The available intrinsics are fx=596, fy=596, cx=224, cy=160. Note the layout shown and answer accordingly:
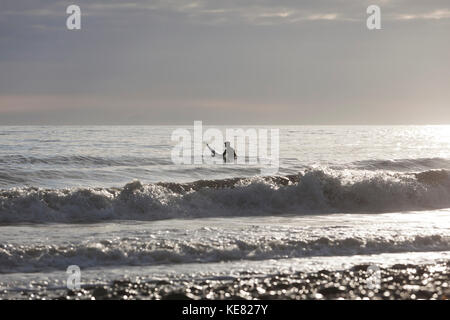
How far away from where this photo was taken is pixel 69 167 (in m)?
37.7

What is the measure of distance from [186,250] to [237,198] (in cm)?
1208

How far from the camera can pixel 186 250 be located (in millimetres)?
15445

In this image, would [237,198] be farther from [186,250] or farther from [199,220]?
[186,250]

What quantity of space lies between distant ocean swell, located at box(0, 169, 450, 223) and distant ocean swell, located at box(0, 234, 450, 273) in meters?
7.24

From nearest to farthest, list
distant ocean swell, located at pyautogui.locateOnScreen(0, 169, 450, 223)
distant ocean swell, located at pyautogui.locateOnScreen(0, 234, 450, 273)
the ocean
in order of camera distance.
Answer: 1. the ocean
2. distant ocean swell, located at pyautogui.locateOnScreen(0, 234, 450, 273)
3. distant ocean swell, located at pyautogui.locateOnScreen(0, 169, 450, 223)

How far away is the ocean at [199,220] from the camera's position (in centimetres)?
1427

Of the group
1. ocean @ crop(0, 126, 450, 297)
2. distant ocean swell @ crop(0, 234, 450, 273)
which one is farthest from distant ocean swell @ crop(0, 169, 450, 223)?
distant ocean swell @ crop(0, 234, 450, 273)

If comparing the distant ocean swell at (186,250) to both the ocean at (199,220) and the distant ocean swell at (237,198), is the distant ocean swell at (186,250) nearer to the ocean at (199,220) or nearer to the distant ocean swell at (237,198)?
the ocean at (199,220)

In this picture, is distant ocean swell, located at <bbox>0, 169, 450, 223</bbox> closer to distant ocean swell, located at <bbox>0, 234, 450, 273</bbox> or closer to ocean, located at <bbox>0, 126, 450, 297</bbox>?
ocean, located at <bbox>0, 126, 450, 297</bbox>

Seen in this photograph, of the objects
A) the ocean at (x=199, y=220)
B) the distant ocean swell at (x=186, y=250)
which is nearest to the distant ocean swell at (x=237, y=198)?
the ocean at (x=199, y=220)

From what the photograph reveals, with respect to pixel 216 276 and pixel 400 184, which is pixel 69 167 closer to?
pixel 400 184

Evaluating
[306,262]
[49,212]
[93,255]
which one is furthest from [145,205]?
[306,262]

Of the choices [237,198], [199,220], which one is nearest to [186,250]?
[199,220]

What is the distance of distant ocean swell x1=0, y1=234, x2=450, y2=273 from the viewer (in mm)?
14523
